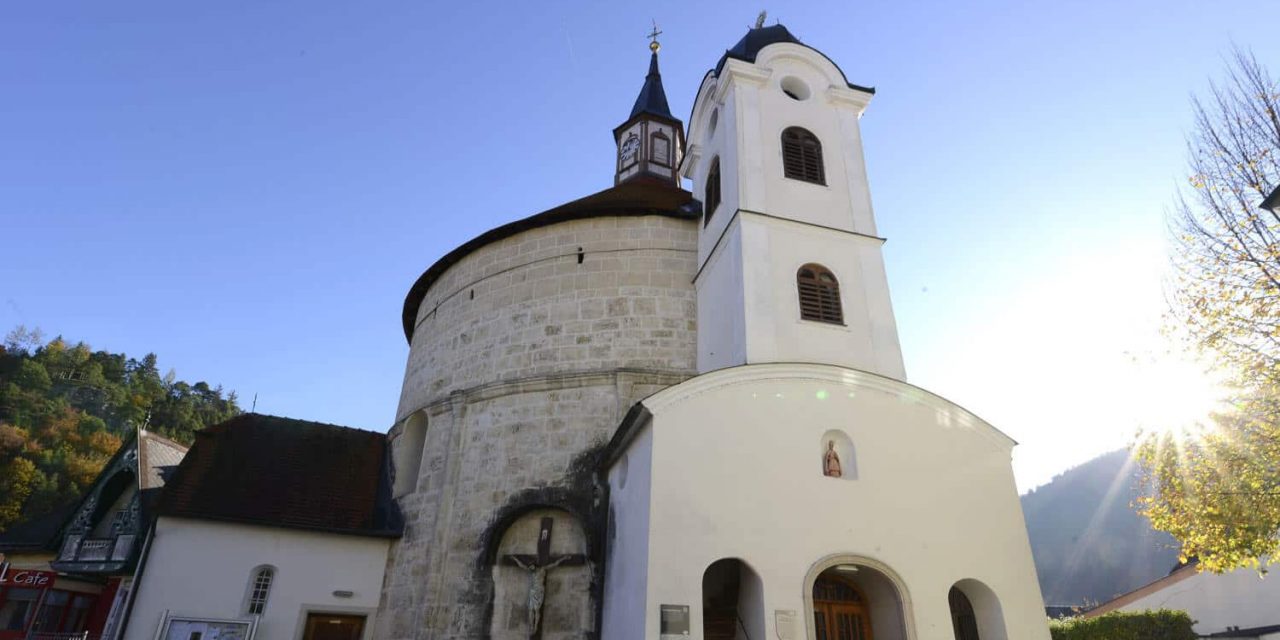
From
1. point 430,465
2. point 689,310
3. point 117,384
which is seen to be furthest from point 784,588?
point 117,384

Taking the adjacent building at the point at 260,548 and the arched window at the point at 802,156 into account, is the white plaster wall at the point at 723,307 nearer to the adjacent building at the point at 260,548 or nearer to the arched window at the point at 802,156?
the arched window at the point at 802,156

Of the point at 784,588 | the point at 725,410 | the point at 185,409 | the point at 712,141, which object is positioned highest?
the point at 185,409

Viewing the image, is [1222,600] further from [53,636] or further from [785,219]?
[53,636]

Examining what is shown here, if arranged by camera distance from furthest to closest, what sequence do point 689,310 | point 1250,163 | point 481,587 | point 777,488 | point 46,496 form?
point 46,496 → point 689,310 → point 481,587 → point 1250,163 → point 777,488

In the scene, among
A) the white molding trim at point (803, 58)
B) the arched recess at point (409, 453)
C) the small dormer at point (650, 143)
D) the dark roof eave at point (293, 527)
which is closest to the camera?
the dark roof eave at point (293, 527)

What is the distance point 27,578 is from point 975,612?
16.8 m

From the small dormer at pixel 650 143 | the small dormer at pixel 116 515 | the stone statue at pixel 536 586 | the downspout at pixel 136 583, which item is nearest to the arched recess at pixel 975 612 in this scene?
the stone statue at pixel 536 586

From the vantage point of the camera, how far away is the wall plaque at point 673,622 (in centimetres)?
820

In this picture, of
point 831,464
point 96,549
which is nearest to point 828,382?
point 831,464

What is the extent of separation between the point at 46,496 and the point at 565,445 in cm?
4427

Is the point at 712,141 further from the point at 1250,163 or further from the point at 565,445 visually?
the point at 1250,163

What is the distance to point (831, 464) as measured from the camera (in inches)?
387

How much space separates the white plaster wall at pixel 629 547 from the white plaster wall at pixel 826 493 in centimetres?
28

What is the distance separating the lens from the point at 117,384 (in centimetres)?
7400
